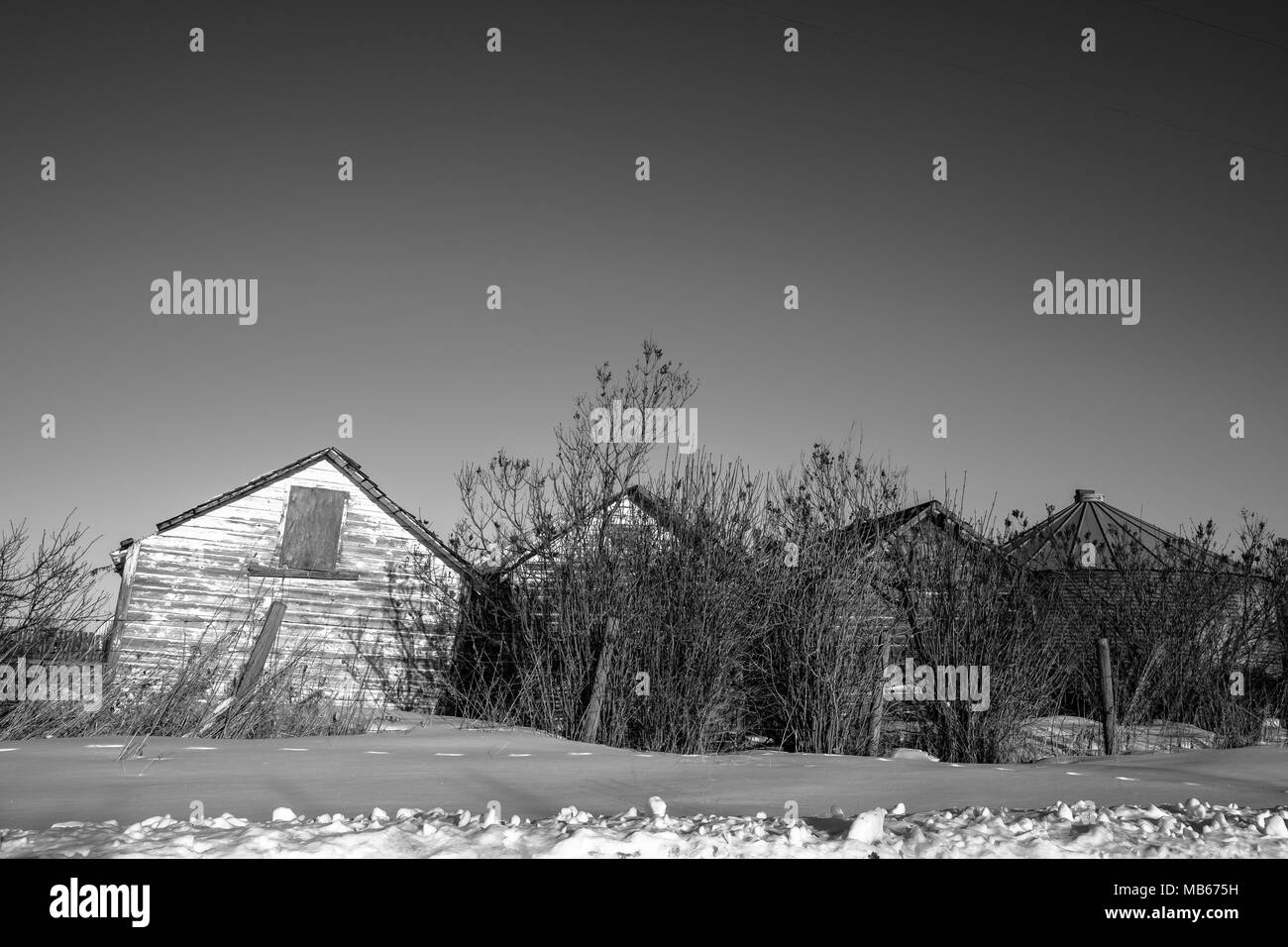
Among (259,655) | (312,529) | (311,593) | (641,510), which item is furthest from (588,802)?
(312,529)

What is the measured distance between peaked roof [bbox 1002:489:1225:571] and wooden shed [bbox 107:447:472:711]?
1199 centimetres

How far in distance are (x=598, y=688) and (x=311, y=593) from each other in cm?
1145

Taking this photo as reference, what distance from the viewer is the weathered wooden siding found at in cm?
1850

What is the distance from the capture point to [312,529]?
19.7m

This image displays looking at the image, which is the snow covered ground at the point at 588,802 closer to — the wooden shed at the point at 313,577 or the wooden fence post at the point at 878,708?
the wooden fence post at the point at 878,708

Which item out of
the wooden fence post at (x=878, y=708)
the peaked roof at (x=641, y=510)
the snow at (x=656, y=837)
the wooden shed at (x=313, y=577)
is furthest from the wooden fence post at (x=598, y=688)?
the wooden shed at (x=313, y=577)

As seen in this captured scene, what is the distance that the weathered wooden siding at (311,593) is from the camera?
1850cm

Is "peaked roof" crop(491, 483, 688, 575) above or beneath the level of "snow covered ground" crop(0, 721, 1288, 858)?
above

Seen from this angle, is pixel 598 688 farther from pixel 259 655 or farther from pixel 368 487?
pixel 368 487

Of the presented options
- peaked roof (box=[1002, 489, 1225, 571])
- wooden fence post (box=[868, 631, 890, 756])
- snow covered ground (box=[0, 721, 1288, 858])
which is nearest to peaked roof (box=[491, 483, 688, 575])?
wooden fence post (box=[868, 631, 890, 756])

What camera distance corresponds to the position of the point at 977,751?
1091 centimetres

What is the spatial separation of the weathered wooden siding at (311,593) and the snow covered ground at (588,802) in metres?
10.6

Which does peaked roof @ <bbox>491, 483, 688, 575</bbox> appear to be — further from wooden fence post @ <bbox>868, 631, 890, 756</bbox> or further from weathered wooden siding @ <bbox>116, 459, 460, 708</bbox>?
weathered wooden siding @ <bbox>116, 459, 460, 708</bbox>
